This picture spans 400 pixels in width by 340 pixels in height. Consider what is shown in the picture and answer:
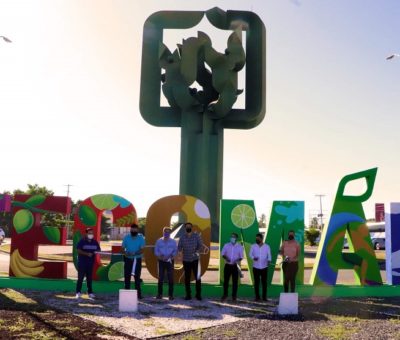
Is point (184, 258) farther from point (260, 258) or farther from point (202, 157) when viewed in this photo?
point (202, 157)

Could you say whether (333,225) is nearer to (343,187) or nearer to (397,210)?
(343,187)

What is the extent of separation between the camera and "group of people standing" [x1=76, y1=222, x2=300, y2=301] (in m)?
10.4

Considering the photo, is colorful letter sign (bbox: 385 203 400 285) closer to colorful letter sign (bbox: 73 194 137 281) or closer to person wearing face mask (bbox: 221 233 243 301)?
Answer: person wearing face mask (bbox: 221 233 243 301)

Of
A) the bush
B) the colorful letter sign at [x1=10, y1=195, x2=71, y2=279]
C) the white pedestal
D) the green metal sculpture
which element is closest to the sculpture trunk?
the green metal sculpture

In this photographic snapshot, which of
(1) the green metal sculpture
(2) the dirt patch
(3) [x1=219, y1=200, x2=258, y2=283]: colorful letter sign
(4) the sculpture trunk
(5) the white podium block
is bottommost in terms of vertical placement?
(2) the dirt patch

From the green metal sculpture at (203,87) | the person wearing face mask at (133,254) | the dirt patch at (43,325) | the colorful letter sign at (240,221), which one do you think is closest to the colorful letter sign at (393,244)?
the colorful letter sign at (240,221)

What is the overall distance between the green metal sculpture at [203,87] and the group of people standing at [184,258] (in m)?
19.7

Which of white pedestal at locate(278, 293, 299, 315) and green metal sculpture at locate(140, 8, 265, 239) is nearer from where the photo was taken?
white pedestal at locate(278, 293, 299, 315)

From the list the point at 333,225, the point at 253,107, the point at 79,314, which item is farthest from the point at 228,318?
the point at 253,107

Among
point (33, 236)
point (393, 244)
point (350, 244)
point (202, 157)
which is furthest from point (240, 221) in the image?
point (202, 157)

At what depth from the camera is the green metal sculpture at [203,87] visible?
1166 inches

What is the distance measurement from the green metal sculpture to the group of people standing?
1968cm

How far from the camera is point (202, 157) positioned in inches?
1211

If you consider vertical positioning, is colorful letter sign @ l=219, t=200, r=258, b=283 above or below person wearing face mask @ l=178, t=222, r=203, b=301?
above
